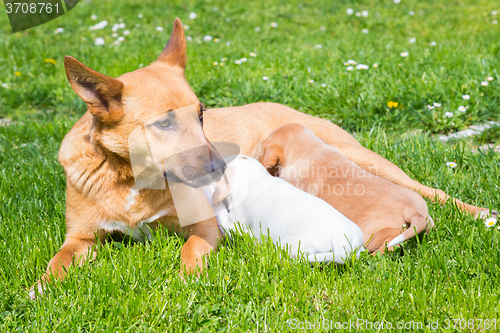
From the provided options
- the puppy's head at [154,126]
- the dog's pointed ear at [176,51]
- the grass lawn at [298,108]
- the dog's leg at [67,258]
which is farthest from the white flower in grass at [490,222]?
the dog's leg at [67,258]

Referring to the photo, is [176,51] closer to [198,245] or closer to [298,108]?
[198,245]

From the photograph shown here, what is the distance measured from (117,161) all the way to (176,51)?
940mm

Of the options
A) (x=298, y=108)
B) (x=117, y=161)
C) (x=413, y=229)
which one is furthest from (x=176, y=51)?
(x=298, y=108)

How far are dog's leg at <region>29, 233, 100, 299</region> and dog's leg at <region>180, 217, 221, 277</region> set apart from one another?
590 millimetres

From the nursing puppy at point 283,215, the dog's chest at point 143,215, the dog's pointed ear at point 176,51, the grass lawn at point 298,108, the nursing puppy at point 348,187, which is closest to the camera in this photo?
the grass lawn at point 298,108

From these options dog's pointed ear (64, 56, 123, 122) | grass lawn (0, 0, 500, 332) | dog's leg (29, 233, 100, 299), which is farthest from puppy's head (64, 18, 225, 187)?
dog's leg (29, 233, 100, 299)

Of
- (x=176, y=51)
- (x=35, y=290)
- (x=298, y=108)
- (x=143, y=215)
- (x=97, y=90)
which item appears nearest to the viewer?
(x=35, y=290)

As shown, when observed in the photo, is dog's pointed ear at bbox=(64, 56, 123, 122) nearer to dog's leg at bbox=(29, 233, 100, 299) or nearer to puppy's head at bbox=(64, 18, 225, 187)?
puppy's head at bbox=(64, 18, 225, 187)

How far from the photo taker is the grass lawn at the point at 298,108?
2.17m

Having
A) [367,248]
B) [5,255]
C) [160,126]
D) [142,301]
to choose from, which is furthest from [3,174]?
[367,248]

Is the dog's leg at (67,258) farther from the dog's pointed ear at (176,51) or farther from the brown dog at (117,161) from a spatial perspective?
the dog's pointed ear at (176,51)

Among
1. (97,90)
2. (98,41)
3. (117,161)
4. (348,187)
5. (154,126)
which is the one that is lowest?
(98,41)

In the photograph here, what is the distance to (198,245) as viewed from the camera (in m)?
2.68

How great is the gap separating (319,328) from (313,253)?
22.6 inches
